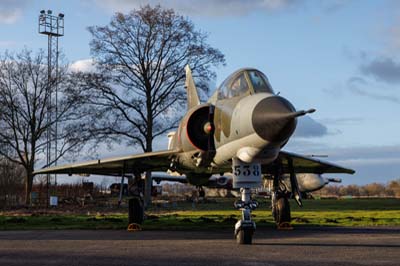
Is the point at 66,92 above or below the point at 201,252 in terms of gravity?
above

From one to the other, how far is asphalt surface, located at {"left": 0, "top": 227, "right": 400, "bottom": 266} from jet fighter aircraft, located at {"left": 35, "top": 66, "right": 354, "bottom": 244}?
1.08m

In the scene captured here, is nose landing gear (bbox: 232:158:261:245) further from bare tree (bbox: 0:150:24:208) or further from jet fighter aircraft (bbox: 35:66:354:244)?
bare tree (bbox: 0:150:24:208)

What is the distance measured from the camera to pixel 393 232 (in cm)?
1369

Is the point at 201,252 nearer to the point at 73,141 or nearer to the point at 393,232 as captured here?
the point at 393,232

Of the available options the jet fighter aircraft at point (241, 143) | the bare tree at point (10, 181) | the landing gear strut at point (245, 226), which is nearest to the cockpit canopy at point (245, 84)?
the jet fighter aircraft at point (241, 143)

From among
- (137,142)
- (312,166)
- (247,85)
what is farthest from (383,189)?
(247,85)

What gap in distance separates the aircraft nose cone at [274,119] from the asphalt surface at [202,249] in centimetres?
203

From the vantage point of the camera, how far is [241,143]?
10891mm

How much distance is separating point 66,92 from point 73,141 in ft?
10.8

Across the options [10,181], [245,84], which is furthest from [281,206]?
[10,181]

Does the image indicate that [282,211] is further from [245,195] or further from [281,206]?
[245,195]

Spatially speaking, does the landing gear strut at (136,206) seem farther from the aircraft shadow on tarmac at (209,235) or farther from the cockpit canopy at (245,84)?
the cockpit canopy at (245,84)

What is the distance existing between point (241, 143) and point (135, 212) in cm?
567

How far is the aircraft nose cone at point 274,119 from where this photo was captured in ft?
31.7
